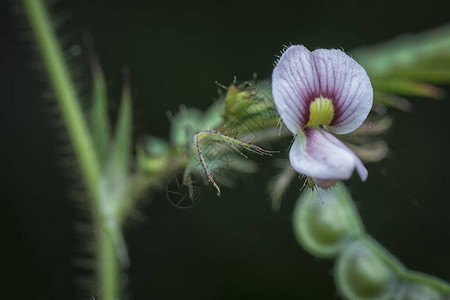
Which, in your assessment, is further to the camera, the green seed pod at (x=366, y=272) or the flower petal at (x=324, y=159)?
the green seed pod at (x=366, y=272)

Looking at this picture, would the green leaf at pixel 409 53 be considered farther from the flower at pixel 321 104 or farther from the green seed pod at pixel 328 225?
the flower at pixel 321 104

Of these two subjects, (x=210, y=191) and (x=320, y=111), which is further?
(x=210, y=191)

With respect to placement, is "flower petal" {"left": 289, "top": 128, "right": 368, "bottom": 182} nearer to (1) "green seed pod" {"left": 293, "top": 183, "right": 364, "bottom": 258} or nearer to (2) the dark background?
(1) "green seed pod" {"left": 293, "top": 183, "right": 364, "bottom": 258}

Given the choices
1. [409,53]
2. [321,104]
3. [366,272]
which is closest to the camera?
[321,104]

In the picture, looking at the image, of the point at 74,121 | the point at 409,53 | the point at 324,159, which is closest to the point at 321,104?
the point at 324,159

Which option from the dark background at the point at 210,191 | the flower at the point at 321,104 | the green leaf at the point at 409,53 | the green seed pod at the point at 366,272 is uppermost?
the dark background at the point at 210,191

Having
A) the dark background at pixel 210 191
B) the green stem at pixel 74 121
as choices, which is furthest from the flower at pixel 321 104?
the dark background at pixel 210 191

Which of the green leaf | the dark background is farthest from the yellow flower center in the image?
the dark background

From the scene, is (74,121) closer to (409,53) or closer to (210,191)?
(409,53)
